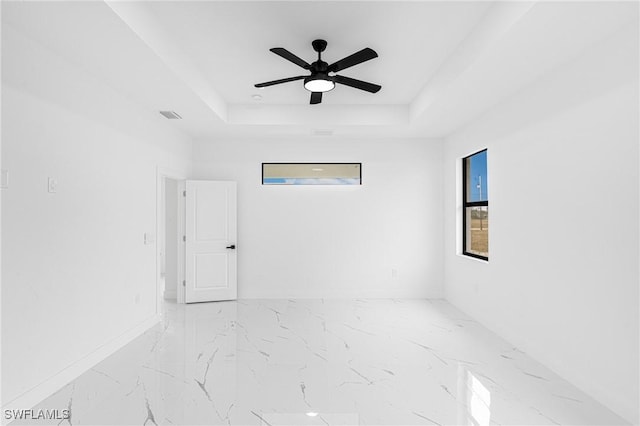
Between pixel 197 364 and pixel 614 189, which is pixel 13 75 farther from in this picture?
pixel 614 189

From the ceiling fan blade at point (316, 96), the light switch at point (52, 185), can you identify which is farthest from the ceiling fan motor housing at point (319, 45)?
the light switch at point (52, 185)

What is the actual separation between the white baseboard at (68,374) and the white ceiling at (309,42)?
2.36 m

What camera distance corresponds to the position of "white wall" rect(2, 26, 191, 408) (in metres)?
2.27

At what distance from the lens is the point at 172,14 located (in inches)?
101

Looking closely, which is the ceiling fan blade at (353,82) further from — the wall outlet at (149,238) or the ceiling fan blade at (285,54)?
the wall outlet at (149,238)

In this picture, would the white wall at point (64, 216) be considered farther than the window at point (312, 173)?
No

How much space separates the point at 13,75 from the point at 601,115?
12.7 ft

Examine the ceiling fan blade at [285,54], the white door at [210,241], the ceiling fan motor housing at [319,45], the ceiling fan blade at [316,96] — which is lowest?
the white door at [210,241]

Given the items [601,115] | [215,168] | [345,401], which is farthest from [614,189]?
[215,168]

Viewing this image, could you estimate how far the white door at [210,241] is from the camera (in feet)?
16.8

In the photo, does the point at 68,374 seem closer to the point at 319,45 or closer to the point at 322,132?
the point at 319,45

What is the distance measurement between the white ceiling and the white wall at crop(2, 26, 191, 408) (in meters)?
0.25

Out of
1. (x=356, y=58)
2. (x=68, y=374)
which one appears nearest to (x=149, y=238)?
(x=68, y=374)

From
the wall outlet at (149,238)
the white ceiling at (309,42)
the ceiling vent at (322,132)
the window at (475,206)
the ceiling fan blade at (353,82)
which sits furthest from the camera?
the ceiling vent at (322,132)
